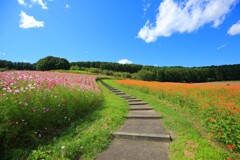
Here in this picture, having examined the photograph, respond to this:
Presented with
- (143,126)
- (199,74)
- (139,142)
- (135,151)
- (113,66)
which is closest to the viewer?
(135,151)

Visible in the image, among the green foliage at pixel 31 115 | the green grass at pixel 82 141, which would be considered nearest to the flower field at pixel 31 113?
the green foliage at pixel 31 115

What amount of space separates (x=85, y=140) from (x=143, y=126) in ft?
6.34

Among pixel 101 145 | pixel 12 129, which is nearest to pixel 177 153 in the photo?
pixel 101 145

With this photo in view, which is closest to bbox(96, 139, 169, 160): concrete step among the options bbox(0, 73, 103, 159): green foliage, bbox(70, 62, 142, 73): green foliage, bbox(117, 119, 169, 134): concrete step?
bbox(117, 119, 169, 134): concrete step

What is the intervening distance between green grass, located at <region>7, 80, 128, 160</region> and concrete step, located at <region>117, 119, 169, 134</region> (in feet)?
0.92

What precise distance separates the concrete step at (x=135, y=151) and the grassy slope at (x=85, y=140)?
0.23 metres

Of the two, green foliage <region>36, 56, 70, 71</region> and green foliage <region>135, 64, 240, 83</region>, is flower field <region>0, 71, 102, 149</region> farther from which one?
green foliage <region>36, 56, 70, 71</region>

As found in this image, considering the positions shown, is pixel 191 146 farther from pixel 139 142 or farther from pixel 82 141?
pixel 82 141

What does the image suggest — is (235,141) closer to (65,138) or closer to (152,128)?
(152,128)

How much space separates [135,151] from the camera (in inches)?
121

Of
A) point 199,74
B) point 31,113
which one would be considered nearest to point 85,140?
point 31,113

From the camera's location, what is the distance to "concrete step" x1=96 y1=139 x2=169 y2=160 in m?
2.84

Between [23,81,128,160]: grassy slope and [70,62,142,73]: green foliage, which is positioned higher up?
[70,62,142,73]: green foliage

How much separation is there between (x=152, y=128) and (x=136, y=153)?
1390 mm
